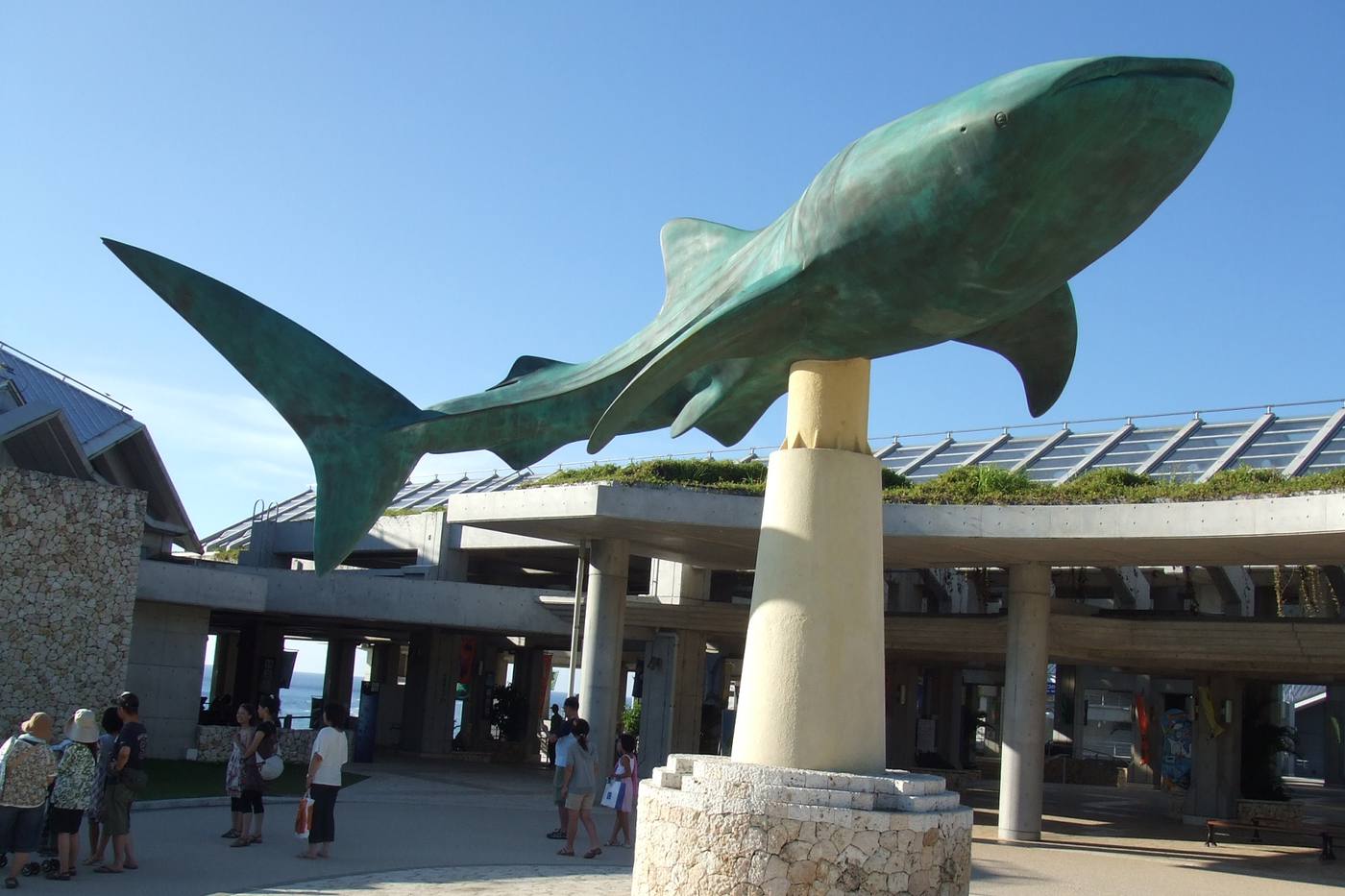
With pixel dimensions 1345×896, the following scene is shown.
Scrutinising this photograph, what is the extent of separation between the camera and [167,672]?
23453 millimetres

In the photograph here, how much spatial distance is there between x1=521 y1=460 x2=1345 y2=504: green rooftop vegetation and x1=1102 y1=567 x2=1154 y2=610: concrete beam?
8.57 meters

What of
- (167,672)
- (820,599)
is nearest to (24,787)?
(820,599)

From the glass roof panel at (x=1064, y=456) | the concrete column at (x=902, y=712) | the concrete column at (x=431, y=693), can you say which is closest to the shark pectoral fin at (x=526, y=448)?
the glass roof panel at (x=1064, y=456)

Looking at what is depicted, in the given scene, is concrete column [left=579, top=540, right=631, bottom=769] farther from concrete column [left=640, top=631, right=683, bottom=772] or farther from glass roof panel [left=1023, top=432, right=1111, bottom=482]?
glass roof panel [left=1023, top=432, right=1111, bottom=482]

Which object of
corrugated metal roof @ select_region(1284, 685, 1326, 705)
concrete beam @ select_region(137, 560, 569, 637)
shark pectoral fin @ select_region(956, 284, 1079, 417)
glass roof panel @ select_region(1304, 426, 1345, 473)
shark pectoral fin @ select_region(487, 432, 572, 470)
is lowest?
corrugated metal roof @ select_region(1284, 685, 1326, 705)

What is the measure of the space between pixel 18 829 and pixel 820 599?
712cm

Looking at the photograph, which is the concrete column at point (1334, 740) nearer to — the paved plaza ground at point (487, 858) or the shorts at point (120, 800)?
Result: the paved plaza ground at point (487, 858)

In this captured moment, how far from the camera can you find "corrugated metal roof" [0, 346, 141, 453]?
25203 millimetres

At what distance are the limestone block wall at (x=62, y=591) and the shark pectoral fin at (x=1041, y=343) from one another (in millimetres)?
15023

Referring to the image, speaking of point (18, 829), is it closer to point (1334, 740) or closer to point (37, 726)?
point (37, 726)

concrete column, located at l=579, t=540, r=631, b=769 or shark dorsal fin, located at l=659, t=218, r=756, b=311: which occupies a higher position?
shark dorsal fin, located at l=659, t=218, r=756, b=311

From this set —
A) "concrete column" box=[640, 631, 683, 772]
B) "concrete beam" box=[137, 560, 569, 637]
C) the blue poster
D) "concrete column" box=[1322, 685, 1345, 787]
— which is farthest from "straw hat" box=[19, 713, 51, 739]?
"concrete column" box=[1322, 685, 1345, 787]

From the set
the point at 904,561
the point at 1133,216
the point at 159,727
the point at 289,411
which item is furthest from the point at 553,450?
the point at 159,727

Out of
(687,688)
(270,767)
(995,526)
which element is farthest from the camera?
(687,688)
